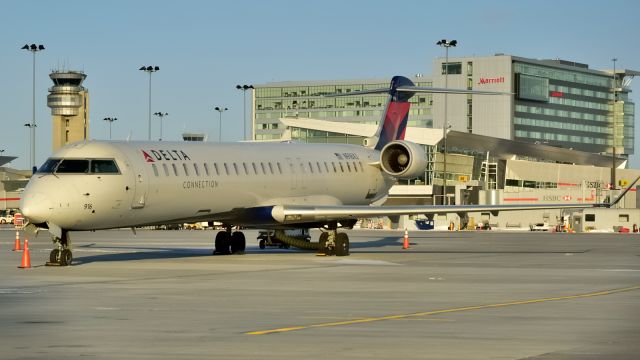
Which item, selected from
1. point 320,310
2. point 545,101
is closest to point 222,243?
point 320,310

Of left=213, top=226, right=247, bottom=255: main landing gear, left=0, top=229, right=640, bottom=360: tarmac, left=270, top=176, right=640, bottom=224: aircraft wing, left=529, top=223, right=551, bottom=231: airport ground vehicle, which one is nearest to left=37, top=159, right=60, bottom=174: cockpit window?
left=0, top=229, right=640, bottom=360: tarmac

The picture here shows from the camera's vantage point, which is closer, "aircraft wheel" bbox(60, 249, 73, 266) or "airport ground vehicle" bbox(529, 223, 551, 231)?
"aircraft wheel" bbox(60, 249, 73, 266)

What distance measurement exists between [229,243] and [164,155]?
6030 mm

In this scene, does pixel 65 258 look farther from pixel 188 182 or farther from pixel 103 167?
pixel 188 182

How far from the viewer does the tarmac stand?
43.1 feet

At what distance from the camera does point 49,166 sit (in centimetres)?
2992

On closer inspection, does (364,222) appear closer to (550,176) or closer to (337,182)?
(550,176)

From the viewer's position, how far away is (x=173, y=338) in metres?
14.0

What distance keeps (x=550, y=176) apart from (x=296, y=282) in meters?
113

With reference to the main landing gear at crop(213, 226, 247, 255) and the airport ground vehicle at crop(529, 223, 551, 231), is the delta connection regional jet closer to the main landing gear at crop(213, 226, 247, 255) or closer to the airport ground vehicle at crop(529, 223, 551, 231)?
the main landing gear at crop(213, 226, 247, 255)

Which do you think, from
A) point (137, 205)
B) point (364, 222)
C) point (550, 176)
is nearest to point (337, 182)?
point (137, 205)

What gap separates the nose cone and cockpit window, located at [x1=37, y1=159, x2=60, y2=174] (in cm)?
113

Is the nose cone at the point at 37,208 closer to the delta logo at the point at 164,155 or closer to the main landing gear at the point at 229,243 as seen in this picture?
the delta logo at the point at 164,155

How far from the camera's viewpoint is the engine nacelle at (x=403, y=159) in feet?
131
